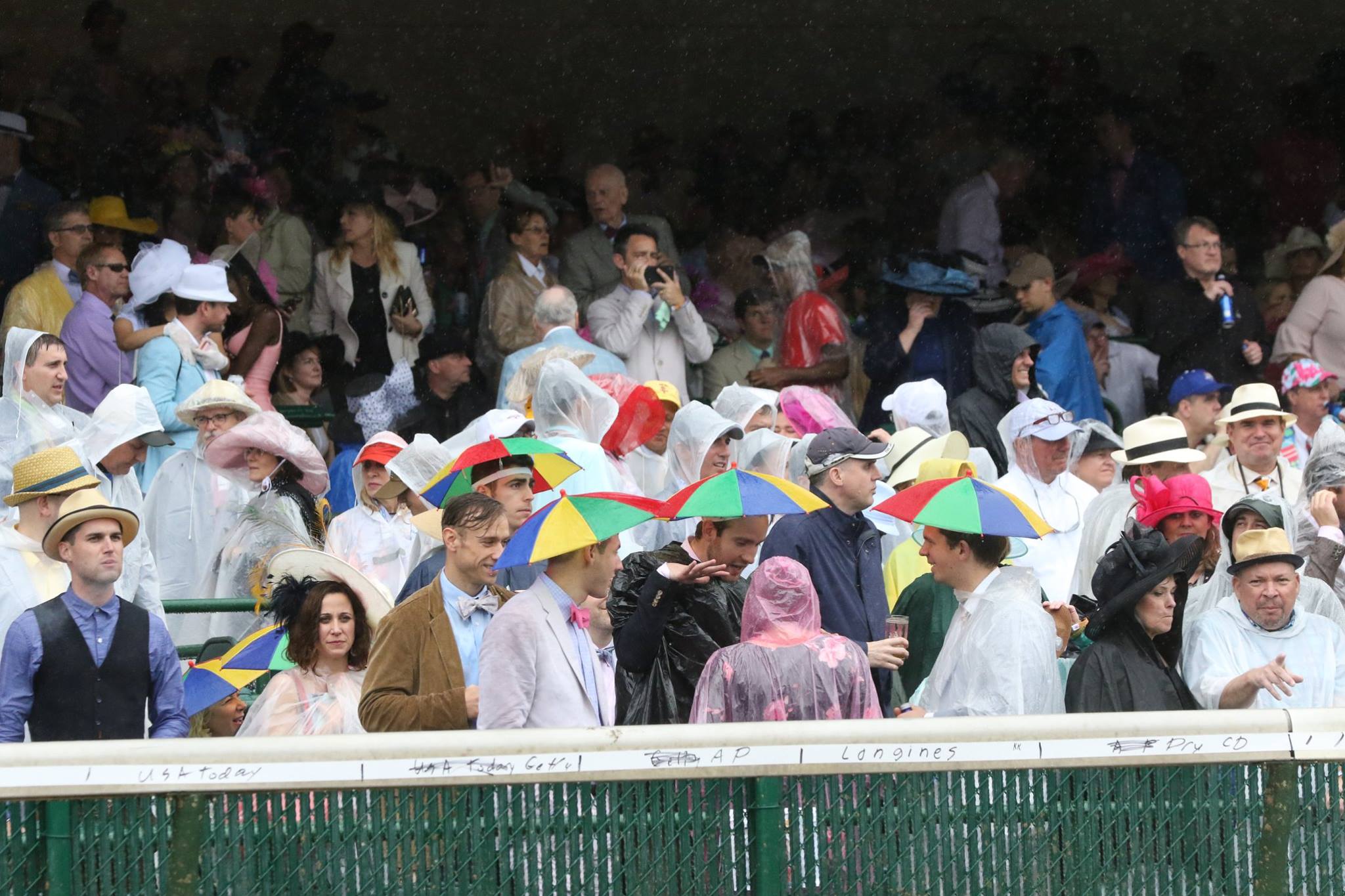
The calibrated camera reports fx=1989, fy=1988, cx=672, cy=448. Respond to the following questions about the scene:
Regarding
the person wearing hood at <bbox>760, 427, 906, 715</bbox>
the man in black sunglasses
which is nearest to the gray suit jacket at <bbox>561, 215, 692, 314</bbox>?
the man in black sunglasses

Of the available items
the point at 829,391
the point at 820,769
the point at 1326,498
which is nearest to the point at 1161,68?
the point at 829,391

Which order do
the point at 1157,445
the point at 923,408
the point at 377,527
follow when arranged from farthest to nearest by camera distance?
the point at 923,408, the point at 1157,445, the point at 377,527

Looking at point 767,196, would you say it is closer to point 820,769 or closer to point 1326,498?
point 1326,498

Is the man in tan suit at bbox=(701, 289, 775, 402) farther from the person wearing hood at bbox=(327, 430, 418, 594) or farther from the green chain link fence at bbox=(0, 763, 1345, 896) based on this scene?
the green chain link fence at bbox=(0, 763, 1345, 896)

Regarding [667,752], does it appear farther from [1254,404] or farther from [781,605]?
[1254,404]

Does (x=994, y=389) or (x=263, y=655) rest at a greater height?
(x=994, y=389)

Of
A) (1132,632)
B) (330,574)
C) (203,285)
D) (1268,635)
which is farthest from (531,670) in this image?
(203,285)

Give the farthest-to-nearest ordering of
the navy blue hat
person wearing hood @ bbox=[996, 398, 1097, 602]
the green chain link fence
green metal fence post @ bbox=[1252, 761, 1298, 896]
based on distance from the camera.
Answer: the navy blue hat < person wearing hood @ bbox=[996, 398, 1097, 602] < green metal fence post @ bbox=[1252, 761, 1298, 896] < the green chain link fence

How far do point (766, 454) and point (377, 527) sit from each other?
1.60m

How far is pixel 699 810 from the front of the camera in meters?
4.32

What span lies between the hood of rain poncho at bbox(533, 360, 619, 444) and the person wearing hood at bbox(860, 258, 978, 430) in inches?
98.2

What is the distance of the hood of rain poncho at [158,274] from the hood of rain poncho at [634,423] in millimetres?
2369

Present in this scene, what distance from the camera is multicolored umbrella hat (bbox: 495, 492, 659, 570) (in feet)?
17.2

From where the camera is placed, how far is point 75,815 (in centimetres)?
419
